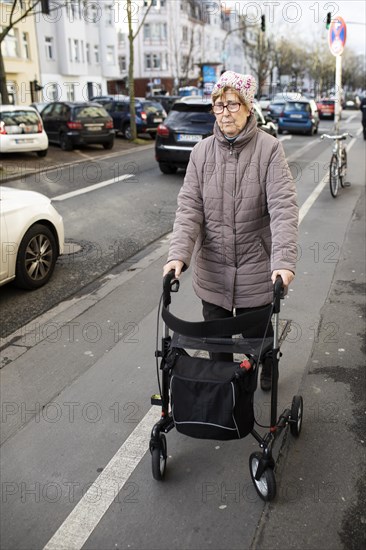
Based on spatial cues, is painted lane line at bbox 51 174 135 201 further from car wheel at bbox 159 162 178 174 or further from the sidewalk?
the sidewalk

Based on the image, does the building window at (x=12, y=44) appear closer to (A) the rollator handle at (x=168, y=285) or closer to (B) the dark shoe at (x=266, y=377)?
(B) the dark shoe at (x=266, y=377)

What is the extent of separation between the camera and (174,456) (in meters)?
3.40

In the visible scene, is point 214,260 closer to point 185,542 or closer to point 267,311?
point 267,311

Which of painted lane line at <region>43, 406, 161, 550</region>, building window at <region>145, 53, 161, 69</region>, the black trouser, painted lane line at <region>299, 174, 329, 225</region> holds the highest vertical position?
building window at <region>145, 53, 161, 69</region>

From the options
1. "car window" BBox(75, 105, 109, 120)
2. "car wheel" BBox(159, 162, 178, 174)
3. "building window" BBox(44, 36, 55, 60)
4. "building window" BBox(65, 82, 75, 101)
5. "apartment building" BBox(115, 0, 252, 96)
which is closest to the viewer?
"car wheel" BBox(159, 162, 178, 174)

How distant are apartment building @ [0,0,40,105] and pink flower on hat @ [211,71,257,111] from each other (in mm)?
40285

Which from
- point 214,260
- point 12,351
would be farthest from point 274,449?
point 12,351

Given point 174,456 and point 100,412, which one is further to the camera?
point 100,412

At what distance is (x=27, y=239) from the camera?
628 cm

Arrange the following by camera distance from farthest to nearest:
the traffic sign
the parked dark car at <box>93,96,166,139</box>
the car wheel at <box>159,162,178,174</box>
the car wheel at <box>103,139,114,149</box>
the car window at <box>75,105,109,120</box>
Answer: the parked dark car at <box>93,96,166,139</box> < the car wheel at <box>103,139,114,149</box> < the car window at <box>75,105,109,120</box> < the car wheel at <box>159,162,178,174</box> < the traffic sign

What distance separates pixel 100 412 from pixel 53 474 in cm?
70

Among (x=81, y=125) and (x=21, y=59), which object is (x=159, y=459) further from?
(x=21, y=59)

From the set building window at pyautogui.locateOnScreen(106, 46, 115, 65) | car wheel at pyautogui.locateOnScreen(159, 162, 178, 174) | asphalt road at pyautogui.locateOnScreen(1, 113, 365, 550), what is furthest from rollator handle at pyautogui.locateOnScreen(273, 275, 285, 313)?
building window at pyautogui.locateOnScreen(106, 46, 115, 65)

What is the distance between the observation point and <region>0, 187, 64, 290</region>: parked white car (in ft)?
19.7
